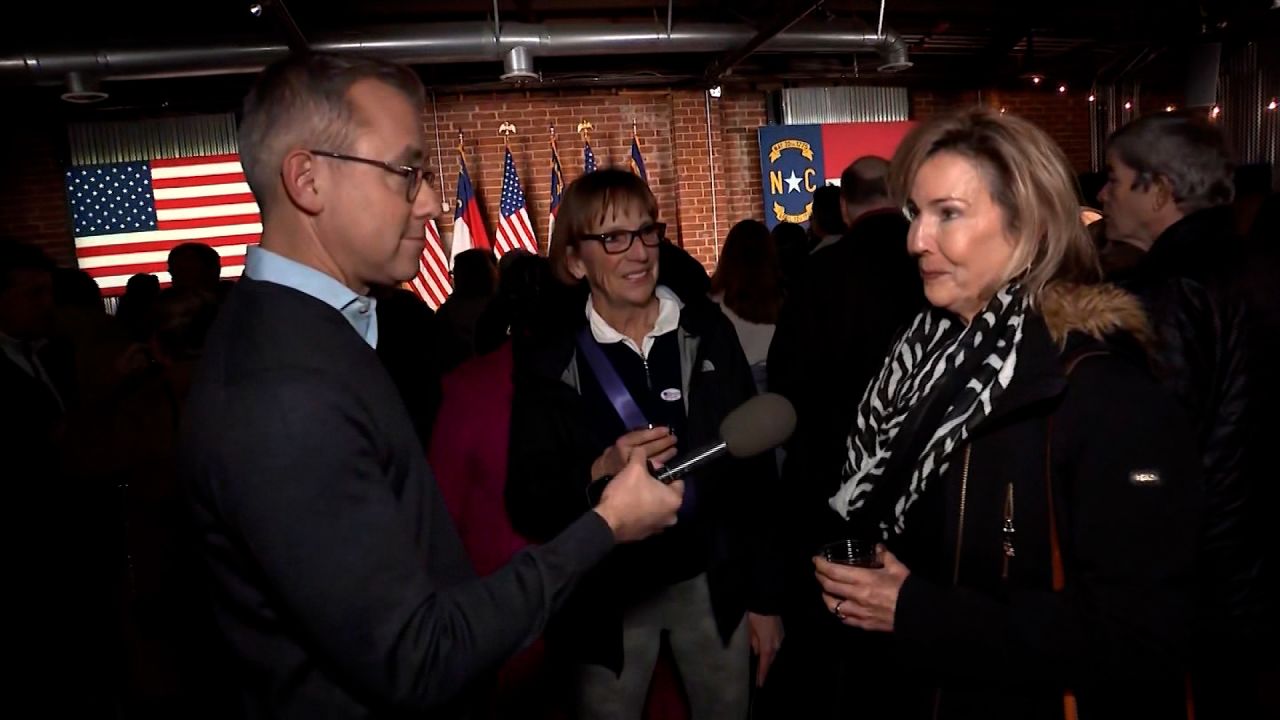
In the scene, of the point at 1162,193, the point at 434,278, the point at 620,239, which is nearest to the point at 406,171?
the point at 620,239

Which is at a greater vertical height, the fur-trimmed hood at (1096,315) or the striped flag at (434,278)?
the striped flag at (434,278)

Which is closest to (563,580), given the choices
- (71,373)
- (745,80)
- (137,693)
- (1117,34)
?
(137,693)

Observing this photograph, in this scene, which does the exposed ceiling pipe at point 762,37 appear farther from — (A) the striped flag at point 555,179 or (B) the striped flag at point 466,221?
(B) the striped flag at point 466,221

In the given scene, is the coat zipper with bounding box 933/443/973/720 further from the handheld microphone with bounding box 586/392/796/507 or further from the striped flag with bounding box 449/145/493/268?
the striped flag with bounding box 449/145/493/268

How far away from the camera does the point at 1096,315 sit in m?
1.33

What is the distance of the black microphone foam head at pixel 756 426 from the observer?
1492mm

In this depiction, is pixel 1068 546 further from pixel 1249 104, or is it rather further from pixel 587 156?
pixel 1249 104

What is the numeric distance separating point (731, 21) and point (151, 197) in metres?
5.27

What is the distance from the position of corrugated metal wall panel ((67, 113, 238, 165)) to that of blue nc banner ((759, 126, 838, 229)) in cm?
Answer: 489

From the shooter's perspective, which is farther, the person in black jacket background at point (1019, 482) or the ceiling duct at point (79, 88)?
the ceiling duct at point (79, 88)

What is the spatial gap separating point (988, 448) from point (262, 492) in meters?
1.07

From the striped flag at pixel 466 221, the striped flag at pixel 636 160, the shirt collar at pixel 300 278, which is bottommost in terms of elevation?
the shirt collar at pixel 300 278

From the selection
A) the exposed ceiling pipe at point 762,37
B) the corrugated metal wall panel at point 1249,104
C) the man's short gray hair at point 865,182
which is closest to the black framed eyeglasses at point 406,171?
the man's short gray hair at point 865,182

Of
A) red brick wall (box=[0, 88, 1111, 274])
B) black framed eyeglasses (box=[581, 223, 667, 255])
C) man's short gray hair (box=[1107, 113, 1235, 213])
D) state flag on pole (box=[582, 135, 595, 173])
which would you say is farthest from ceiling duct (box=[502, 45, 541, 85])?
man's short gray hair (box=[1107, 113, 1235, 213])
